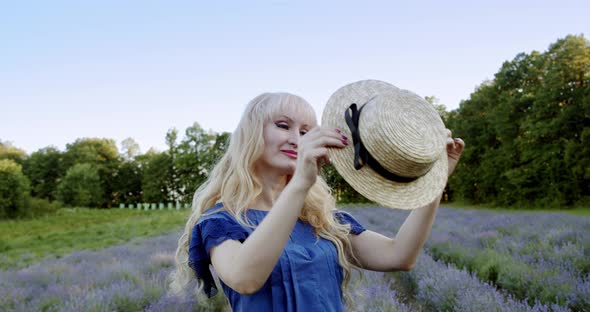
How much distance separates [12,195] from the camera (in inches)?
1082

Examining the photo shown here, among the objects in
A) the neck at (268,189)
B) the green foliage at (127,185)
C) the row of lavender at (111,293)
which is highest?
the neck at (268,189)

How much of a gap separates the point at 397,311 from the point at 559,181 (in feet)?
85.3

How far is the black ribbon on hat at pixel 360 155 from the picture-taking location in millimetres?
1436

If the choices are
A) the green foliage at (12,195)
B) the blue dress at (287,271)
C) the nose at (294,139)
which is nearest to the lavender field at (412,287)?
the blue dress at (287,271)

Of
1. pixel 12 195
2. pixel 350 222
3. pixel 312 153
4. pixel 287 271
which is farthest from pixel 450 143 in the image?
pixel 12 195

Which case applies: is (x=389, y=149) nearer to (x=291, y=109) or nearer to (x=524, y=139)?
(x=291, y=109)

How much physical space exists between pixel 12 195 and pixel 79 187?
2665 centimetres

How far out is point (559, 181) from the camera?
2414 cm

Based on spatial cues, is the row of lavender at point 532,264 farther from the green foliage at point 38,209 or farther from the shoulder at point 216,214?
the green foliage at point 38,209

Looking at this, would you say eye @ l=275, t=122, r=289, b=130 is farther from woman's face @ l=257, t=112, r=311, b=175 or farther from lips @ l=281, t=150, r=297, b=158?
lips @ l=281, t=150, r=297, b=158

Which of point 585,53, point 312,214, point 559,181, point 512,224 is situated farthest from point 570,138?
point 312,214

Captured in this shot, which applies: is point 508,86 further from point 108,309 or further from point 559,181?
point 108,309

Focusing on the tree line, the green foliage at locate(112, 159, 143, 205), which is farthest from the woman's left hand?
the green foliage at locate(112, 159, 143, 205)

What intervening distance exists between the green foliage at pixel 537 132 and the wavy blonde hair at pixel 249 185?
25508 mm
